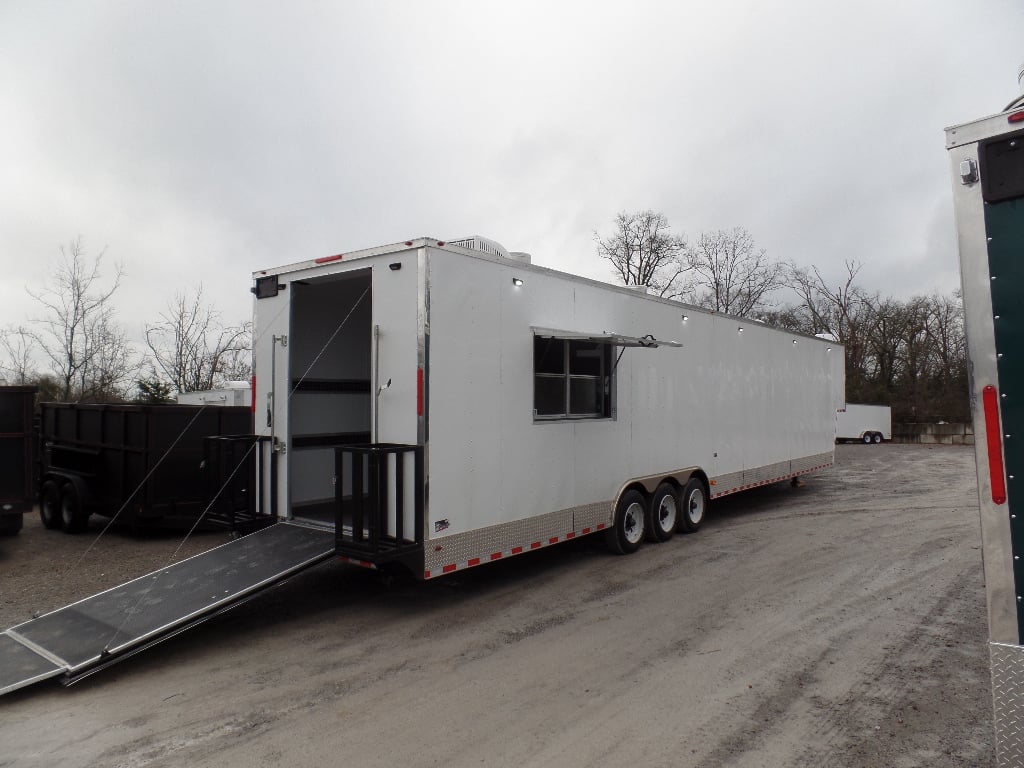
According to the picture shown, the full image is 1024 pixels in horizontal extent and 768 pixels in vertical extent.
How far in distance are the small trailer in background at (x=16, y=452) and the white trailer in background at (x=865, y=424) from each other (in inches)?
1191

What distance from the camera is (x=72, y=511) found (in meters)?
9.28

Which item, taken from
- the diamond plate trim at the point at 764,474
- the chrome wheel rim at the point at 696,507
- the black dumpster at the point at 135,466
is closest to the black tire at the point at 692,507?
the chrome wheel rim at the point at 696,507

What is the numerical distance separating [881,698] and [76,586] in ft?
23.8

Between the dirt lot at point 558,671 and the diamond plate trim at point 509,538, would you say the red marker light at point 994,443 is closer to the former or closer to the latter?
the dirt lot at point 558,671

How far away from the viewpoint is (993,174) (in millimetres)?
2742

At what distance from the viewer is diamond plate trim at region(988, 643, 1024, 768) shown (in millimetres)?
2596

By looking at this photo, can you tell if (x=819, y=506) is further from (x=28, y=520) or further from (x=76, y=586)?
(x=28, y=520)

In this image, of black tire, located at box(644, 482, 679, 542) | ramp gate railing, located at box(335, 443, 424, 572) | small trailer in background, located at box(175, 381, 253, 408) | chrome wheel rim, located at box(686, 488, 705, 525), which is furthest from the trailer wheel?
chrome wheel rim, located at box(686, 488, 705, 525)


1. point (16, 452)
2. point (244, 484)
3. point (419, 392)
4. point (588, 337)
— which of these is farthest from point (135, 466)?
point (588, 337)

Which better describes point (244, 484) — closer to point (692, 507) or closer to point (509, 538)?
point (509, 538)

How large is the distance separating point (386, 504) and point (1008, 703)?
4.08 meters

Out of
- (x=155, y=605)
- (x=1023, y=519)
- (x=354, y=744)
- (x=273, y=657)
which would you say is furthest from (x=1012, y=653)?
(x=155, y=605)

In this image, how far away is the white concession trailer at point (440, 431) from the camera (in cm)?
528

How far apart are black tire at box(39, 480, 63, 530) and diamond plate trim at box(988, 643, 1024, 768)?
426 inches
